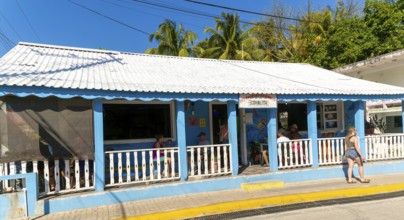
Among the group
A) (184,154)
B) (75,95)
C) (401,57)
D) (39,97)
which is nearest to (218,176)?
(184,154)

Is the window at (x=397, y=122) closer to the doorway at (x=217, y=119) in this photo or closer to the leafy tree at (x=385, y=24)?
the leafy tree at (x=385, y=24)

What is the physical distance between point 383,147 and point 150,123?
6910mm

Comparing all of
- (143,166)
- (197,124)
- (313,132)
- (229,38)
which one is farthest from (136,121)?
(229,38)

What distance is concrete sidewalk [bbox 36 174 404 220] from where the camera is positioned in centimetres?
631

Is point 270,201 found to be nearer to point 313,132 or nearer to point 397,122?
point 313,132

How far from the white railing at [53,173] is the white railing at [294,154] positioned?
4.87 metres

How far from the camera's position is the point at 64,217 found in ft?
20.4

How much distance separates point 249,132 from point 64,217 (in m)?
6.36

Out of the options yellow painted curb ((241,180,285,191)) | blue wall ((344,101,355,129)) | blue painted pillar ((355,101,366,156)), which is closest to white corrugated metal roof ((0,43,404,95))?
blue painted pillar ((355,101,366,156))

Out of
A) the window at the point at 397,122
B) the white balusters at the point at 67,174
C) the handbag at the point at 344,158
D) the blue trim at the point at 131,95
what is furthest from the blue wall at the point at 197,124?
the window at the point at 397,122

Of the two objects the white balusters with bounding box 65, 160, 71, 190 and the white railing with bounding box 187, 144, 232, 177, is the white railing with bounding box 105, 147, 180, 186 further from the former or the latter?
the white balusters with bounding box 65, 160, 71, 190

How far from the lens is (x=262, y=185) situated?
813cm

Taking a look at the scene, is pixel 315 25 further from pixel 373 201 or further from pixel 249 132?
pixel 373 201

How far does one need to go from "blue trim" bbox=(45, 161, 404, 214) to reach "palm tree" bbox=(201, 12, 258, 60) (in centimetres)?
1927
